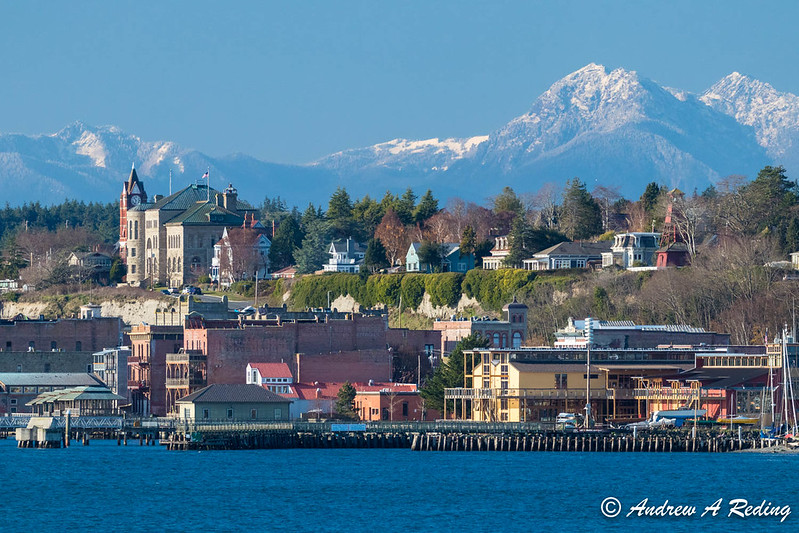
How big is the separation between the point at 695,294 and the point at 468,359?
1036 inches

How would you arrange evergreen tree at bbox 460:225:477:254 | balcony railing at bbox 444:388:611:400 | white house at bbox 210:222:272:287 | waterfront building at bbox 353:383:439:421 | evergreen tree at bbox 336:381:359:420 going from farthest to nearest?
white house at bbox 210:222:272:287, evergreen tree at bbox 460:225:477:254, waterfront building at bbox 353:383:439:421, evergreen tree at bbox 336:381:359:420, balcony railing at bbox 444:388:611:400

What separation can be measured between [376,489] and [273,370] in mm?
38493

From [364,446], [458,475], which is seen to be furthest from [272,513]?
[364,446]

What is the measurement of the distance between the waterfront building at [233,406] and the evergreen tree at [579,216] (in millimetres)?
61832

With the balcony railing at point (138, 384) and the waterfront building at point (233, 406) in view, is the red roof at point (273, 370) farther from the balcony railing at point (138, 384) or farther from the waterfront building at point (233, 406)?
the waterfront building at point (233, 406)

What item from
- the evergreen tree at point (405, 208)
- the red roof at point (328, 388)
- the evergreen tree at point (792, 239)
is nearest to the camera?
the red roof at point (328, 388)

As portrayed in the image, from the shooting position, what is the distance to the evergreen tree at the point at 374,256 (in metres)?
162

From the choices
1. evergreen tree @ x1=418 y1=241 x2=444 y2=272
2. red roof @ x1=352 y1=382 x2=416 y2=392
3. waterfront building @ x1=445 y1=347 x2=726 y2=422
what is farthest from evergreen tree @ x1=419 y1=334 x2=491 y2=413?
evergreen tree @ x1=418 y1=241 x2=444 y2=272

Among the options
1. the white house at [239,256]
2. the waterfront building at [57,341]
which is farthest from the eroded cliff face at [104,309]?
the waterfront building at [57,341]

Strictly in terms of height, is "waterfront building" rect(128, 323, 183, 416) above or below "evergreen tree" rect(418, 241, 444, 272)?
below

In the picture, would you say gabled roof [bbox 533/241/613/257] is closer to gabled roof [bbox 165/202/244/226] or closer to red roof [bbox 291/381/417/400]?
red roof [bbox 291/381/417/400]

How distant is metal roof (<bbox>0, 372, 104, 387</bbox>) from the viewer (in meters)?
127

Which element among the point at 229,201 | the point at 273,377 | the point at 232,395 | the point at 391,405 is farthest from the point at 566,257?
the point at 229,201

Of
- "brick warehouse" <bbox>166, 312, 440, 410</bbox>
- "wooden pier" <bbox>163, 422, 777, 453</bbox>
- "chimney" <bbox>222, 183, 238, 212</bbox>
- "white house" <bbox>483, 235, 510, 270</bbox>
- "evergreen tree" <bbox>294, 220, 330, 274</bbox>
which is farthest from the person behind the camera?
"chimney" <bbox>222, 183, 238, 212</bbox>
